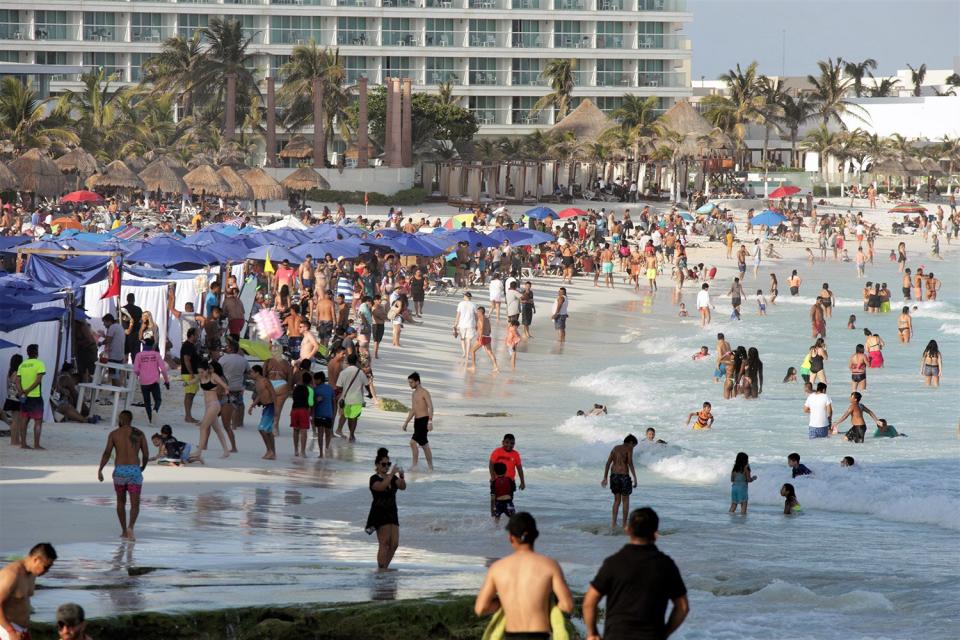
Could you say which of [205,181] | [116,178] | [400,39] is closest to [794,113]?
[400,39]

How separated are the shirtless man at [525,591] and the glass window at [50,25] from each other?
3235 inches

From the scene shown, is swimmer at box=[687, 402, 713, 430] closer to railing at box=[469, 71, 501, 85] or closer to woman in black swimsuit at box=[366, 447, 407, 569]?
woman in black swimsuit at box=[366, 447, 407, 569]

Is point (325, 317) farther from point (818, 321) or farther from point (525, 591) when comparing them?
point (525, 591)

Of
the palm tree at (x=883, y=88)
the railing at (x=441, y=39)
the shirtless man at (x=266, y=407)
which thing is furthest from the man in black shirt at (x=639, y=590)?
the palm tree at (x=883, y=88)

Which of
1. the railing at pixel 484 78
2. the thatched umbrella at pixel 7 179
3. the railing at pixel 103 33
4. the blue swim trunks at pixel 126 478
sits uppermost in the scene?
the railing at pixel 103 33

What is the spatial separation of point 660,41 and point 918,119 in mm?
19888

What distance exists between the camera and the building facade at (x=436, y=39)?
273 ft

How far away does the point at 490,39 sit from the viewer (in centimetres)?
8562

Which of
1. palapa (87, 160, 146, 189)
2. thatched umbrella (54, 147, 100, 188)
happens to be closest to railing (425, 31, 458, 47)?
thatched umbrella (54, 147, 100, 188)

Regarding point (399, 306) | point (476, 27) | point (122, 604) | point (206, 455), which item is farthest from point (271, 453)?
point (476, 27)

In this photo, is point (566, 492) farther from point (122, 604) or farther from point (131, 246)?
point (131, 246)

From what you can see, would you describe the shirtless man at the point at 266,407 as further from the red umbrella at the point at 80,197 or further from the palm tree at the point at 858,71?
the palm tree at the point at 858,71

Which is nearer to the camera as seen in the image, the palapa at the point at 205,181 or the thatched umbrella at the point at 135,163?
the palapa at the point at 205,181

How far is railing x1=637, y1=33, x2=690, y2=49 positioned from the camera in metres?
87.5
